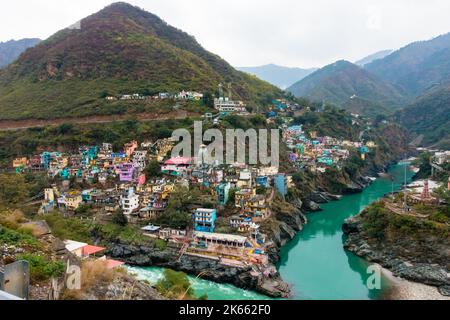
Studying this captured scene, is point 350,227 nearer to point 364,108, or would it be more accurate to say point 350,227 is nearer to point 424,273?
point 424,273

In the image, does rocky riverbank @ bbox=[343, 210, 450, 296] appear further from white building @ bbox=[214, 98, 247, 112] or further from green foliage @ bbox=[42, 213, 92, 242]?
white building @ bbox=[214, 98, 247, 112]

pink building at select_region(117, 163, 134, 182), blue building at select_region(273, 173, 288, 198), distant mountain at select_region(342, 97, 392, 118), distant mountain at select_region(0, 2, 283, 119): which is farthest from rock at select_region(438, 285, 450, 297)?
distant mountain at select_region(342, 97, 392, 118)

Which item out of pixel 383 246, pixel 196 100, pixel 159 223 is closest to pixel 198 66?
pixel 196 100

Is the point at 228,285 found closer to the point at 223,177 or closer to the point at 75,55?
the point at 223,177

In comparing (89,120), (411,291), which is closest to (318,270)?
(411,291)

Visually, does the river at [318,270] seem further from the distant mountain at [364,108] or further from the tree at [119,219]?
the distant mountain at [364,108]
